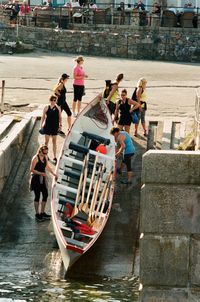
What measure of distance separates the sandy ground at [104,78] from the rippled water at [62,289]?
32.8 ft

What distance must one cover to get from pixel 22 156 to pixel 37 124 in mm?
2270

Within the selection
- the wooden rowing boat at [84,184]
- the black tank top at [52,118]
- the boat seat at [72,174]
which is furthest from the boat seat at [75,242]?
the black tank top at [52,118]

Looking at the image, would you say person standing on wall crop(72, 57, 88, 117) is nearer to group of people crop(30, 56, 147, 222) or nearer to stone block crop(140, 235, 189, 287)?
group of people crop(30, 56, 147, 222)

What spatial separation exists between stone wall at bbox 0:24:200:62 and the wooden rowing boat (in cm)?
2180

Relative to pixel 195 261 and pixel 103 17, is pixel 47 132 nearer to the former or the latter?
pixel 195 261

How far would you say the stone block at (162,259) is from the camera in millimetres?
8781

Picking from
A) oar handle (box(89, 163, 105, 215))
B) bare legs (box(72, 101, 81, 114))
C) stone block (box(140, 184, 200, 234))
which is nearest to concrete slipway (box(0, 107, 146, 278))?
oar handle (box(89, 163, 105, 215))

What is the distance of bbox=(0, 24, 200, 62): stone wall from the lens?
4234 centimetres

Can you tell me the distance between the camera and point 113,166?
18.0m

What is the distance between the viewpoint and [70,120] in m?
22.7

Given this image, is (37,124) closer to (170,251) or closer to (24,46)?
(170,251)

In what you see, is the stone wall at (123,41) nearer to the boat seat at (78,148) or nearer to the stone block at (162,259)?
the boat seat at (78,148)

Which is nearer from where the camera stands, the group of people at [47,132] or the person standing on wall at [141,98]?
the group of people at [47,132]

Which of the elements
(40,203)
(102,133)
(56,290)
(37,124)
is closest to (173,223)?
(56,290)
